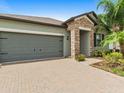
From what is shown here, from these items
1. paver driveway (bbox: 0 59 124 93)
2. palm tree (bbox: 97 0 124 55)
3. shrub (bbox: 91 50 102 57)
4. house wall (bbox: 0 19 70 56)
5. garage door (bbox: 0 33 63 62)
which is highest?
palm tree (bbox: 97 0 124 55)

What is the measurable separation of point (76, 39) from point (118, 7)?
16.9 feet

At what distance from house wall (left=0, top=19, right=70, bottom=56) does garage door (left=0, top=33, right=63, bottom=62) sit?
1.53 feet

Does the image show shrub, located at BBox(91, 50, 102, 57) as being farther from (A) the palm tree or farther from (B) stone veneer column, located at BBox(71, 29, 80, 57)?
(A) the palm tree

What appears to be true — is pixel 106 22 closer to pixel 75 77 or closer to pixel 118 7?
pixel 118 7

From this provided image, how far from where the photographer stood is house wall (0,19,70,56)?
13.9m

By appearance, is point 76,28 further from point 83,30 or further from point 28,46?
point 28,46

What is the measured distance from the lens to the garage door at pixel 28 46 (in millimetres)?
13962

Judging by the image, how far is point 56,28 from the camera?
17672 millimetres

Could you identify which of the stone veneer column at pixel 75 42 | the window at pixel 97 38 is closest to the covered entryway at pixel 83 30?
the stone veneer column at pixel 75 42

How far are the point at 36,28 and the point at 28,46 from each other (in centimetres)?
194

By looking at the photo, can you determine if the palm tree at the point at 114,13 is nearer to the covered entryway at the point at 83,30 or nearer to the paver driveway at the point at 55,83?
the covered entryway at the point at 83,30

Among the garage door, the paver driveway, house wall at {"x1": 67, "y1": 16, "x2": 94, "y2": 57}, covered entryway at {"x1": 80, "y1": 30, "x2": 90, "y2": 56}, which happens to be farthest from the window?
the paver driveway

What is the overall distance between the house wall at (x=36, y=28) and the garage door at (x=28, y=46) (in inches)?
18.4

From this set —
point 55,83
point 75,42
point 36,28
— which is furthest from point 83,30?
point 55,83
